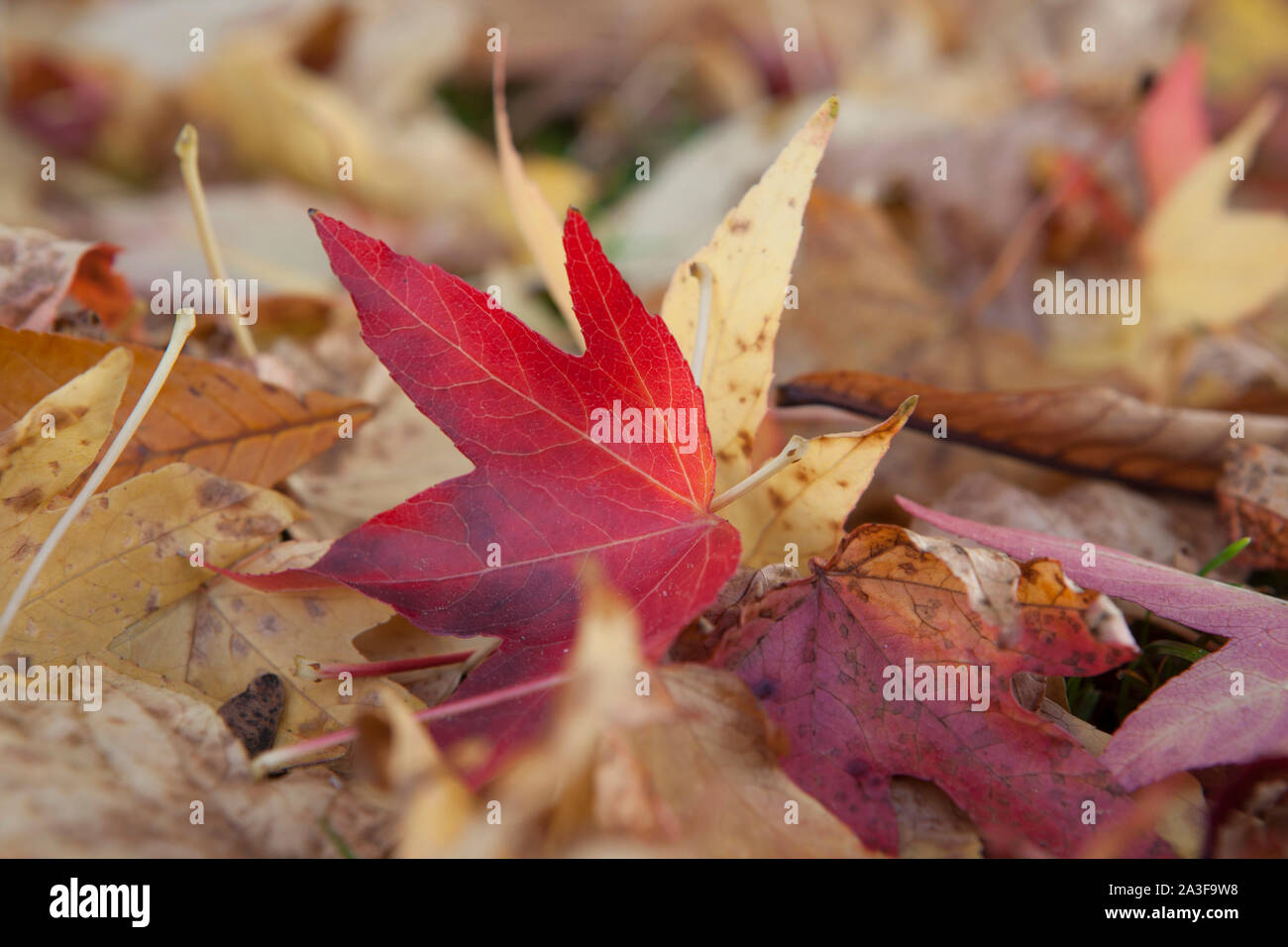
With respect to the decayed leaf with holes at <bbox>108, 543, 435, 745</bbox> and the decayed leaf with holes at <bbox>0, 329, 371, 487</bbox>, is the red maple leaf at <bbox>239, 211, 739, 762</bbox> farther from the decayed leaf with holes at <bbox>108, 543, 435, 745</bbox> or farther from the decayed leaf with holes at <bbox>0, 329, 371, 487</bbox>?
the decayed leaf with holes at <bbox>0, 329, 371, 487</bbox>

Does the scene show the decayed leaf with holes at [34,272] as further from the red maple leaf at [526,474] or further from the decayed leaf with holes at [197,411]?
the red maple leaf at [526,474]

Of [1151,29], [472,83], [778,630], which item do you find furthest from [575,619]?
[1151,29]

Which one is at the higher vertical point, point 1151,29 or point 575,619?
point 1151,29

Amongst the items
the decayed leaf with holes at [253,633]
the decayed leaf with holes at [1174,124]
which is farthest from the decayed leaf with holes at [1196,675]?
the decayed leaf with holes at [1174,124]

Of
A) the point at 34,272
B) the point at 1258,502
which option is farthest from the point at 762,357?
the point at 34,272
